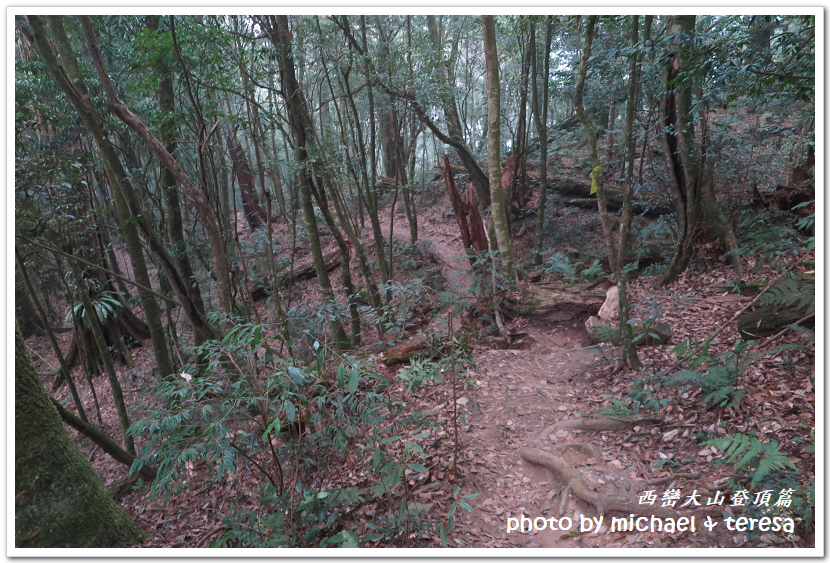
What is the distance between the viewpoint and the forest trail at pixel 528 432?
99.2 inches

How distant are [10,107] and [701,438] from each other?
4935mm

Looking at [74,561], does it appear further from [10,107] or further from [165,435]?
[10,107]

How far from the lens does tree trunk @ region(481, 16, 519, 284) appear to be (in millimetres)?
5746

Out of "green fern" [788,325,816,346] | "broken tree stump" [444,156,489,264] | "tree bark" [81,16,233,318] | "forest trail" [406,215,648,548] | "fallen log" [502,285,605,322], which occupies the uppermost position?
"tree bark" [81,16,233,318]

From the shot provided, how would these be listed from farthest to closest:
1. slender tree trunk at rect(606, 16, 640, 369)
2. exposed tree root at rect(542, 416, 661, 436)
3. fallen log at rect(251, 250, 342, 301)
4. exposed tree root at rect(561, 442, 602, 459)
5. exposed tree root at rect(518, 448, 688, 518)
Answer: fallen log at rect(251, 250, 342, 301) → slender tree trunk at rect(606, 16, 640, 369) → exposed tree root at rect(542, 416, 661, 436) → exposed tree root at rect(561, 442, 602, 459) → exposed tree root at rect(518, 448, 688, 518)

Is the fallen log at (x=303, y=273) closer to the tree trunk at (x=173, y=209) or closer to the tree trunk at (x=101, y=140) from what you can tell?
the tree trunk at (x=173, y=209)

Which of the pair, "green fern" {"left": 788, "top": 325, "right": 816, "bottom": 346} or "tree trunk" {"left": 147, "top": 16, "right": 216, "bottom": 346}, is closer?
"green fern" {"left": 788, "top": 325, "right": 816, "bottom": 346}

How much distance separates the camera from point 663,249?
7383mm

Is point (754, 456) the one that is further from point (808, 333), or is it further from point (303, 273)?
point (303, 273)

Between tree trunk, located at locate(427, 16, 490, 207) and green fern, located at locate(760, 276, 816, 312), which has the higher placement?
tree trunk, located at locate(427, 16, 490, 207)

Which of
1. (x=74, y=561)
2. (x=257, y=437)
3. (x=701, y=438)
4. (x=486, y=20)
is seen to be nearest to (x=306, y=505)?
(x=257, y=437)

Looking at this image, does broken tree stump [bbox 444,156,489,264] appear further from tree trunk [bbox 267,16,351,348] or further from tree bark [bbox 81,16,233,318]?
tree bark [bbox 81,16,233,318]

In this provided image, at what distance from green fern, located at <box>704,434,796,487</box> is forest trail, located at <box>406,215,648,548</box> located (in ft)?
2.08

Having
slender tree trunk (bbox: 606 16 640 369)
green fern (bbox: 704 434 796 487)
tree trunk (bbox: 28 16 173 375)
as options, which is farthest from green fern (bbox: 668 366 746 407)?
tree trunk (bbox: 28 16 173 375)
